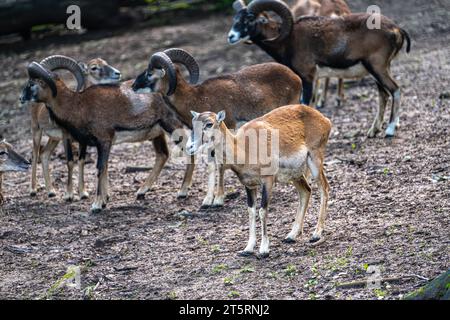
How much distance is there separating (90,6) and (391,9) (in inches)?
296

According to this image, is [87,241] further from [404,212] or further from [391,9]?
[391,9]

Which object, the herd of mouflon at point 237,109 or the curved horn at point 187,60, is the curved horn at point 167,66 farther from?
the curved horn at point 187,60

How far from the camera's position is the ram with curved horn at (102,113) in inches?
557

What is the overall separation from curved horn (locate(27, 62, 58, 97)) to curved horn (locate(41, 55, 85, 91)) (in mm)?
298

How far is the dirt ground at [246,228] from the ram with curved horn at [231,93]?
1.16m

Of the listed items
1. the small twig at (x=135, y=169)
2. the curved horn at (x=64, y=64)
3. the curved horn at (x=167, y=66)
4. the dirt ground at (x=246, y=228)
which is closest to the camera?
the dirt ground at (x=246, y=228)

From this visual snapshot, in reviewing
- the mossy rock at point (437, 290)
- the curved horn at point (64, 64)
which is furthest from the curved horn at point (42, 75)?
the mossy rock at point (437, 290)

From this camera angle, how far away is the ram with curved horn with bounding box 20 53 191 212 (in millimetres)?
14156

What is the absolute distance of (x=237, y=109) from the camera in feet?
45.9

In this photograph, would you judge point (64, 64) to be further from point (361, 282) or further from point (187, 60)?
point (361, 282)

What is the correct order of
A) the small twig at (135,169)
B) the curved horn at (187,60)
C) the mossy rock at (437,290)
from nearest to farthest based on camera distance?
the mossy rock at (437,290)
the curved horn at (187,60)
the small twig at (135,169)

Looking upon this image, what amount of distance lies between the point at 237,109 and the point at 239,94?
0.23 meters

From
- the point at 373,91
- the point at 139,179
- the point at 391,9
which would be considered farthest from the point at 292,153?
the point at 391,9

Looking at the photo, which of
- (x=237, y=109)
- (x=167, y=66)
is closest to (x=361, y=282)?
(x=237, y=109)
